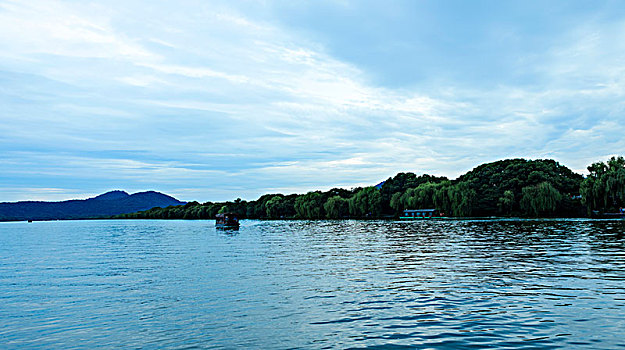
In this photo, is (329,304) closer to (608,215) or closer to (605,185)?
(605,185)

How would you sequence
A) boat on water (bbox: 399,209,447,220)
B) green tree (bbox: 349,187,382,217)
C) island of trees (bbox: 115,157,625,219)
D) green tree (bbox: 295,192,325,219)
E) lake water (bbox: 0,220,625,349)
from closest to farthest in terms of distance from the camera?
1. lake water (bbox: 0,220,625,349)
2. island of trees (bbox: 115,157,625,219)
3. boat on water (bbox: 399,209,447,220)
4. green tree (bbox: 349,187,382,217)
5. green tree (bbox: 295,192,325,219)

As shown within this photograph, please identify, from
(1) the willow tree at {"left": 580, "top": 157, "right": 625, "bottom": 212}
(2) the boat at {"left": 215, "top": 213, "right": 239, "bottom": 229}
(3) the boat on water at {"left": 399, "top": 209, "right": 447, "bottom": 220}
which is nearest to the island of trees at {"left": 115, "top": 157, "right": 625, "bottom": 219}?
(1) the willow tree at {"left": 580, "top": 157, "right": 625, "bottom": 212}

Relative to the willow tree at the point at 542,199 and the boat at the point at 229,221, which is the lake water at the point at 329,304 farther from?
the boat at the point at 229,221

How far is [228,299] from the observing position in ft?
66.4

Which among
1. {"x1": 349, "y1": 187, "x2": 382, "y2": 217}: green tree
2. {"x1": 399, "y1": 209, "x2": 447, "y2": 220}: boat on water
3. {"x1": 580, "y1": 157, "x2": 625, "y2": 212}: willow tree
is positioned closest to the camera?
{"x1": 580, "y1": 157, "x2": 625, "y2": 212}: willow tree

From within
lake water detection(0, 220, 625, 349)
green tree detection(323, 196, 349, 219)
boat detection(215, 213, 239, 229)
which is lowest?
lake water detection(0, 220, 625, 349)

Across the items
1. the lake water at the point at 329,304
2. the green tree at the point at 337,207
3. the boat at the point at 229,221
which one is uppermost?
the green tree at the point at 337,207

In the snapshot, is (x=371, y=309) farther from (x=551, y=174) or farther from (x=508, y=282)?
(x=551, y=174)

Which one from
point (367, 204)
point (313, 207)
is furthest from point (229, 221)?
point (313, 207)

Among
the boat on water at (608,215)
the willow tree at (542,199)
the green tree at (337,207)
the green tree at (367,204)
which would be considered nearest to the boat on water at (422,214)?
the green tree at (367,204)

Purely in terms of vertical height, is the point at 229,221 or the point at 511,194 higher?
the point at 511,194

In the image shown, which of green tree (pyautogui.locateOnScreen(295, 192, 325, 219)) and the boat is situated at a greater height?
green tree (pyautogui.locateOnScreen(295, 192, 325, 219))

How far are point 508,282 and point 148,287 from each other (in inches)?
757

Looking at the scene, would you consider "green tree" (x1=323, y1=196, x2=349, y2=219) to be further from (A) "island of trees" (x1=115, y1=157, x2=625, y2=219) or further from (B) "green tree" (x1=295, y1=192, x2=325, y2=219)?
(B) "green tree" (x1=295, y1=192, x2=325, y2=219)
